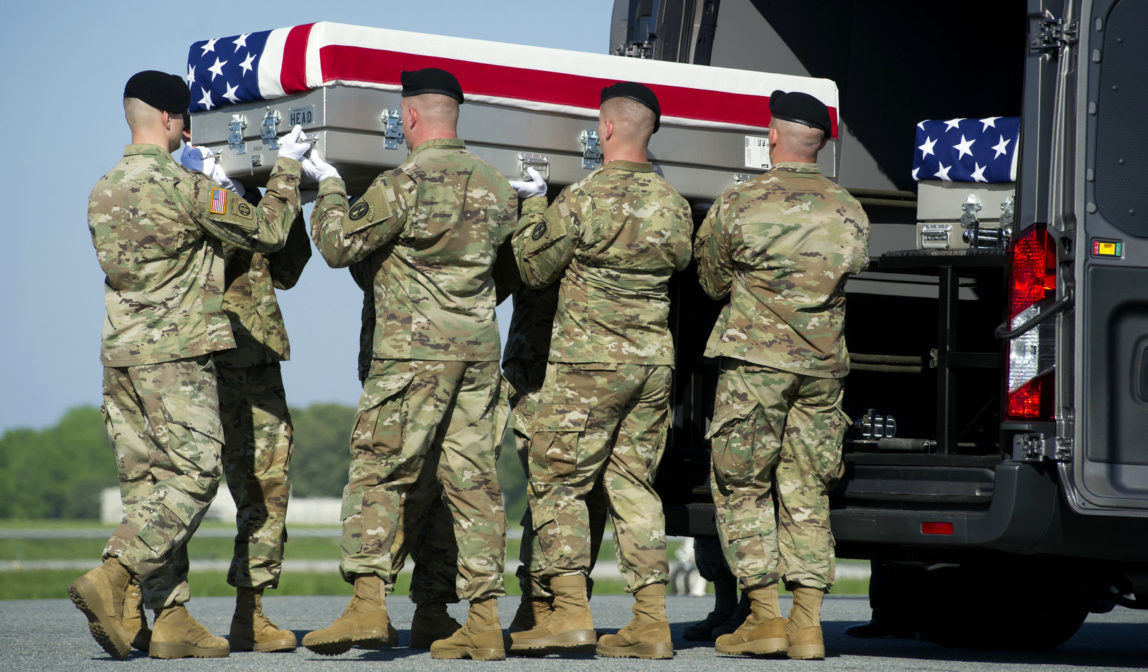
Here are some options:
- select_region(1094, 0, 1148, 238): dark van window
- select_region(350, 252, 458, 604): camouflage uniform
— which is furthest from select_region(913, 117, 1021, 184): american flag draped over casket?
select_region(350, 252, 458, 604): camouflage uniform

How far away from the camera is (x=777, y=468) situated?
195 inches

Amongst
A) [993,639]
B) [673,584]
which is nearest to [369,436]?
[993,639]

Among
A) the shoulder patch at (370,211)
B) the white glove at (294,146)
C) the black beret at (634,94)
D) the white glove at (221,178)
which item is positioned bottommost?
the shoulder patch at (370,211)

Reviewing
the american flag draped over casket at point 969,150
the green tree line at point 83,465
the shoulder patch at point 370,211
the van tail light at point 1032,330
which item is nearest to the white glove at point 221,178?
the shoulder patch at point 370,211

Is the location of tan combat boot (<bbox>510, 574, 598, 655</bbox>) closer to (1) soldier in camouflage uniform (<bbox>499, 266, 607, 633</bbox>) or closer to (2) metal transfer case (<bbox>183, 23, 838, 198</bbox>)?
(1) soldier in camouflage uniform (<bbox>499, 266, 607, 633</bbox>)

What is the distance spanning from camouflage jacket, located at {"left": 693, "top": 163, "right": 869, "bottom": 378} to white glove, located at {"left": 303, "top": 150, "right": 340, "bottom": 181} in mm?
1331

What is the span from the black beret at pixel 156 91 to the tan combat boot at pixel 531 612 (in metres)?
2.12

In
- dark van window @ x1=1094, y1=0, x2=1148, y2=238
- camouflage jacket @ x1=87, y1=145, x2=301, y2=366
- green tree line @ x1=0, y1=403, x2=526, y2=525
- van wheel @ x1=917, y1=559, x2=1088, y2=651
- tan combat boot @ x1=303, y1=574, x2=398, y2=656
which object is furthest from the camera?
green tree line @ x1=0, y1=403, x2=526, y2=525

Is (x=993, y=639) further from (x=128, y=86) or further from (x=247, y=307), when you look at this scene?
(x=128, y=86)

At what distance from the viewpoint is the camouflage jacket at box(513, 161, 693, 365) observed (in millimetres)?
4895

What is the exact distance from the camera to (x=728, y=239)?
196 inches

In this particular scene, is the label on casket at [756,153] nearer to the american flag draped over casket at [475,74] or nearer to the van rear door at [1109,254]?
the american flag draped over casket at [475,74]

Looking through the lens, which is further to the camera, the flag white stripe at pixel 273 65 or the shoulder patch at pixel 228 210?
the flag white stripe at pixel 273 65

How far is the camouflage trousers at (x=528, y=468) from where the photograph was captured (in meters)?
5.13
